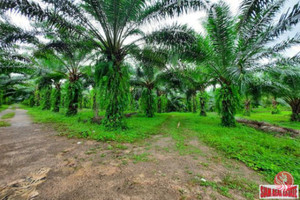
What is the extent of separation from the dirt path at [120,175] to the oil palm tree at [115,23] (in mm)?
2827

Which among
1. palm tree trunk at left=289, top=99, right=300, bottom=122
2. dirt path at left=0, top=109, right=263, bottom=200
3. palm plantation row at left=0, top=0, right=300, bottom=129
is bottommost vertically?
dirt path at left=0, top=109, right=263, bottom=200

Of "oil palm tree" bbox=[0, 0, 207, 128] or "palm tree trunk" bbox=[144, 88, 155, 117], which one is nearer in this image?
"oil palm tree" bbox=[0, 0, 207, 128]

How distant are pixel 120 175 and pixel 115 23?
5.57 m

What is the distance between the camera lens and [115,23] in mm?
5121

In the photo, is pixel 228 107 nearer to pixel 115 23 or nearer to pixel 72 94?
pixel 115 23

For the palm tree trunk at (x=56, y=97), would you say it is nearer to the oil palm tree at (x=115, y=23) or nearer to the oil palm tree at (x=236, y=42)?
the oil palm tree at (x=115, y=23)

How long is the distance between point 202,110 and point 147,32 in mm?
10846

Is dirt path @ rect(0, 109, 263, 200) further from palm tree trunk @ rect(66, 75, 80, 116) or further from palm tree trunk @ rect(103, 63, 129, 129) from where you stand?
palm tree trunk @ rect(66, 75, 80, 116)

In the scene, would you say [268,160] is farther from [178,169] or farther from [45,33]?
[45,33]

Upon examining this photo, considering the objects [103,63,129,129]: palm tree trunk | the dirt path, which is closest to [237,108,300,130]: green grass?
the dirt path

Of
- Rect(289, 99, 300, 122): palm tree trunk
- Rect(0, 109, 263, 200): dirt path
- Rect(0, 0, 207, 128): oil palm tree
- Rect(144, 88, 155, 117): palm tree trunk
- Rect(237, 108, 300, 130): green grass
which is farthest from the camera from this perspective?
Rect(144, 88, 155, 117): palm tree trunk

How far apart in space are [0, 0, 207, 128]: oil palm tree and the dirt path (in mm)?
2827

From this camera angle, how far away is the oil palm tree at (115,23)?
438 cm

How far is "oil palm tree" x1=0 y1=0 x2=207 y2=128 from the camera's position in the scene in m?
4.38
